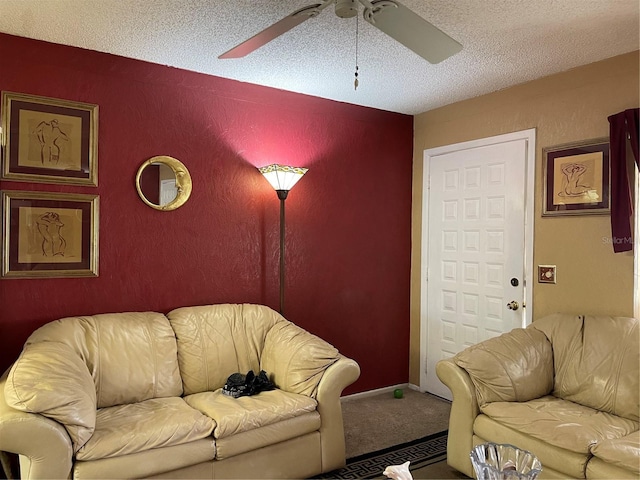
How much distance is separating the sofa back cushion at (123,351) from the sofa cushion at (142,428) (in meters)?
0.12

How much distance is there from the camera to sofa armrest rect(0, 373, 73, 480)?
2.06 meters

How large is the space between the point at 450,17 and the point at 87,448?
280cm

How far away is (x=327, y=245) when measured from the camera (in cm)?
413

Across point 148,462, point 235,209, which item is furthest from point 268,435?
point 235,209

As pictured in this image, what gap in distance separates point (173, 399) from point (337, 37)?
2.35 metres

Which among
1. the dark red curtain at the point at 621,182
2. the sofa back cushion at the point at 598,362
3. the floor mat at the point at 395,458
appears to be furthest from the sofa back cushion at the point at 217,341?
the dark red curtain at the point at 621,182

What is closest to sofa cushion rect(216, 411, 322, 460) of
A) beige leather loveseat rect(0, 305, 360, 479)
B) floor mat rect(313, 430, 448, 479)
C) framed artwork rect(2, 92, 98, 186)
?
beige leather loveseat rect(0, 305, 360, 479)

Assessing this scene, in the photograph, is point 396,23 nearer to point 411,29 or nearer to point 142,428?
point 411,29

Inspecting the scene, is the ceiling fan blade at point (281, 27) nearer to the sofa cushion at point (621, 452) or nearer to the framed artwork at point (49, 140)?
the framed artwork at point (49, 140)

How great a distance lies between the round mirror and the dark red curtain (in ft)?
9.22

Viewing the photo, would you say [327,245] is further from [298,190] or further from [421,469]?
[421,469]

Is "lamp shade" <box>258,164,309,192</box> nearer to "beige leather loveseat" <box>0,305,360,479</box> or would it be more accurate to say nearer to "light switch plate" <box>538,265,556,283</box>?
"beige leather loveseat" <box>0,305,360,479</box>

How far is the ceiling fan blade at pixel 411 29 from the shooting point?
1.87m

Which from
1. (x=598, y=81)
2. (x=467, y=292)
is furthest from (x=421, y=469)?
(x=598, y=81)
